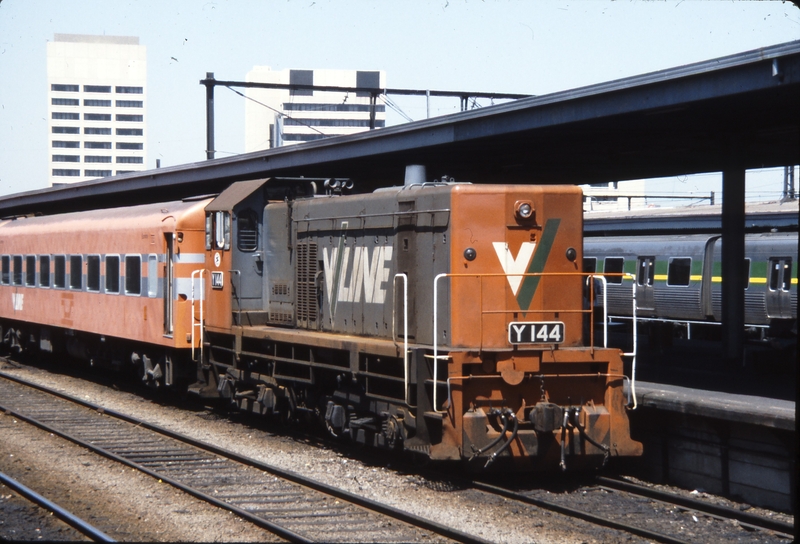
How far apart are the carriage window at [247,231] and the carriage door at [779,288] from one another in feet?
44.3

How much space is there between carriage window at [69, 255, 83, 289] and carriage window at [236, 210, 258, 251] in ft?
21.5

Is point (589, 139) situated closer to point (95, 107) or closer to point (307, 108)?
point (307, 108)

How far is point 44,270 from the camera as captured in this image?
19.8 meters

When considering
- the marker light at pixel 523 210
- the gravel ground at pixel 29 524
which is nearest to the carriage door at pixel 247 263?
the gravel ground at pixel 29 524

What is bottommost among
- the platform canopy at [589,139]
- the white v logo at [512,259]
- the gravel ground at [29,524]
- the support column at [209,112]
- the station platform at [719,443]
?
the gravel ground at [29,524]

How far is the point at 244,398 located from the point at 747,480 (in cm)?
702

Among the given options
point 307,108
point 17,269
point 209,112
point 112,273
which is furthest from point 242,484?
point 307,108

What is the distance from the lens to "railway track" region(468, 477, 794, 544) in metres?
7.53

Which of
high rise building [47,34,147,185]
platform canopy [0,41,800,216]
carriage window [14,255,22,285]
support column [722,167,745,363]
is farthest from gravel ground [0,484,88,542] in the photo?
high rise building [47,34,147,185]

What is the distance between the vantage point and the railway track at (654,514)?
7.53 meters

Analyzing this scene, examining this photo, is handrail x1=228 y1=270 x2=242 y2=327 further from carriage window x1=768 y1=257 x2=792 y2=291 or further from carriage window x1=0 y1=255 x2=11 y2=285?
carriage window x1=768 y1=257 x2=792 y2=291

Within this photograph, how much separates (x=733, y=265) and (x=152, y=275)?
9692mm

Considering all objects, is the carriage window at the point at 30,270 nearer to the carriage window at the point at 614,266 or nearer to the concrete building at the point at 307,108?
the carriage window at the point at 614,266

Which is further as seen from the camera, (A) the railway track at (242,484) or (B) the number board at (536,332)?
(B) the number board at (536,332)
